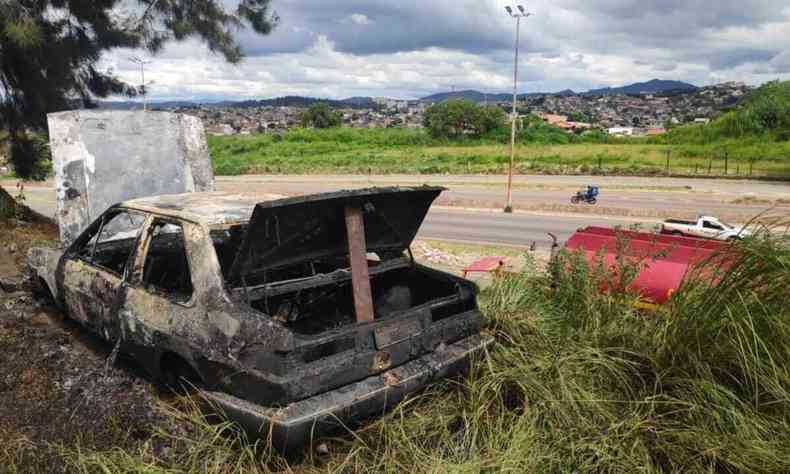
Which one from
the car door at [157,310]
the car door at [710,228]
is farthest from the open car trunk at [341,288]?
the car door at [710,228]

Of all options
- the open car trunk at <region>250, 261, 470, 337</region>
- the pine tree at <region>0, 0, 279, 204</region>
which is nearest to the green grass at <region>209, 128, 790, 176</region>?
the pine tree at <region>0, 0, 279, 204</region>

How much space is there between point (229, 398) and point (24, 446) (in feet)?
3.95

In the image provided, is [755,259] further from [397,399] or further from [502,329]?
[397,399]

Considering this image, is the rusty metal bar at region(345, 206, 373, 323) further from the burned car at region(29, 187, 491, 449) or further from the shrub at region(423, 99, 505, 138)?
the shrub at region(423, 99, 505, 138)

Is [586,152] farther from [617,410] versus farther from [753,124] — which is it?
[617,410]

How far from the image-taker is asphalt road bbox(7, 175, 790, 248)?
18.3 m

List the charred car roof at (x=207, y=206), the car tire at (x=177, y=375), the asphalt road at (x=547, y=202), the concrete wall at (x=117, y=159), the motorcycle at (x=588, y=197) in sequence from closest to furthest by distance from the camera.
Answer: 1. the car tire at (x=177, y=375)
2. the charred car roof at (x=207, y=206)
3. the concrete wall at (x=117, y=159)
4. the asphalt road at (x=547, y=202)
5. the motorcycle at (x=588, y=197)

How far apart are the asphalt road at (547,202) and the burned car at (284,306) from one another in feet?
37.8

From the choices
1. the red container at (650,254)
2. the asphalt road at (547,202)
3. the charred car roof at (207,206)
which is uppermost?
the charred car roof at (207,206)

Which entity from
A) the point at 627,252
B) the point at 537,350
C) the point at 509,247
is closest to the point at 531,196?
the point at 509,247

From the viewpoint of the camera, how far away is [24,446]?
3395mm

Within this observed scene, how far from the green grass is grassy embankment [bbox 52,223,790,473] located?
32231mm

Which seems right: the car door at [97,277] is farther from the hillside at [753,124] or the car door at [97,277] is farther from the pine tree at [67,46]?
the hillside at [753,124]

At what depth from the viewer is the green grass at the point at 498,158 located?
35.5m
